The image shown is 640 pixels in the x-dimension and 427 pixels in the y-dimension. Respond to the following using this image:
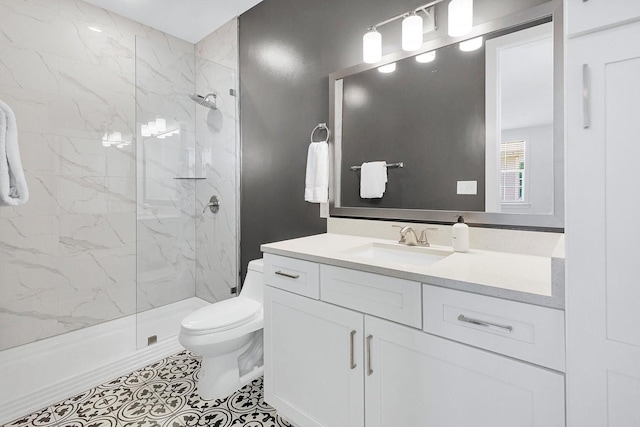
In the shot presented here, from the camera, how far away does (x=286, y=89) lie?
220 cm

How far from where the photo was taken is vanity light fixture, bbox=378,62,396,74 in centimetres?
167

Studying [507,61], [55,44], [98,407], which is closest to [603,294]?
[507,61]

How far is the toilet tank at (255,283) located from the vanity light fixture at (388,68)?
1407mm

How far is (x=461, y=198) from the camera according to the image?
146 centimetres

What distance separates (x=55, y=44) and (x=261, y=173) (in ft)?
5.74

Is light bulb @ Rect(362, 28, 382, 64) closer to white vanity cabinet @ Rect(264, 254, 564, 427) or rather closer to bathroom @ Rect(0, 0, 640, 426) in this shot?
bathroom @ Rect(0, 0, 640, 426)

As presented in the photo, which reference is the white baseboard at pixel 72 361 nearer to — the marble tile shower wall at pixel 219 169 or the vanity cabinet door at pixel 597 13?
the marble tile shower wall at pixel 219 169

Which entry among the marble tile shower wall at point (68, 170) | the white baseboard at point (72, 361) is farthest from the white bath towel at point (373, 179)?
the marble tile shower wall at point (68, 170)

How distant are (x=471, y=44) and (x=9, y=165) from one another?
6.65 ft

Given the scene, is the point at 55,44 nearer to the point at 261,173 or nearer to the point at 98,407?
the point at 261,173

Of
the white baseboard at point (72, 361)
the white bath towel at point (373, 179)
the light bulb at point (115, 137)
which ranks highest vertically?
the light bulb at point (115, 137)

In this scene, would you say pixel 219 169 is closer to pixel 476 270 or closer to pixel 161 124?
pixel 161 124

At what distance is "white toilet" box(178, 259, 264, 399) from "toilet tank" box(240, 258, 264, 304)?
1.1 inches

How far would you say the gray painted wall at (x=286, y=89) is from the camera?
184 cm
